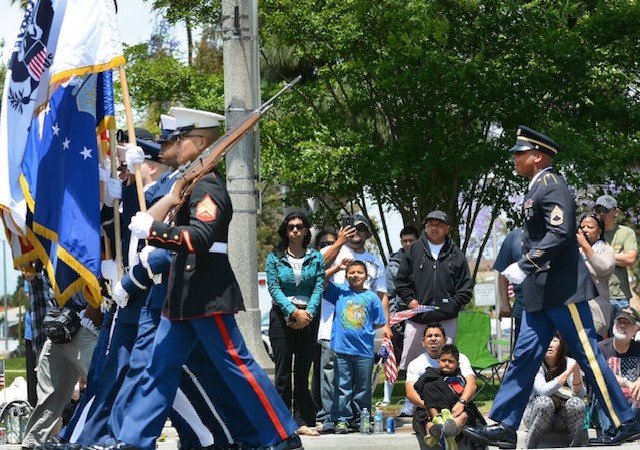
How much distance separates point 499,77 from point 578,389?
7168 mm

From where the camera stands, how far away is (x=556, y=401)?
10258mm

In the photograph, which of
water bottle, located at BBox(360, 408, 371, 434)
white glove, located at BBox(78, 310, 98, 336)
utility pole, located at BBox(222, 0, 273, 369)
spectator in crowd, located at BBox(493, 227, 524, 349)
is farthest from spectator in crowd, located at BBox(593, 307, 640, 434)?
white glove, located at BBox(78, 310, 98, 336)

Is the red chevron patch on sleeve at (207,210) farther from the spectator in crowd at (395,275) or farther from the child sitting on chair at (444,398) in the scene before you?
the spectator in crowd at (395,275)

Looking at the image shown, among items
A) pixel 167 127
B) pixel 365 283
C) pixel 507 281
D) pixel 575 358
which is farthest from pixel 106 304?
pixel 507 281

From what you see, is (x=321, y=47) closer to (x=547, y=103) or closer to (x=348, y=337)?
(x=547, y=103)

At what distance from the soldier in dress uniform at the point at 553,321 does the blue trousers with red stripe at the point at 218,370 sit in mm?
1546

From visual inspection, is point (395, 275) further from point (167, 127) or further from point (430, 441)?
point (167, 127)

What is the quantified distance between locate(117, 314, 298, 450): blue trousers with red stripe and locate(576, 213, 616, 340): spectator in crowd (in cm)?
390

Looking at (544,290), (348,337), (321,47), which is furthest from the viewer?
(321,47)

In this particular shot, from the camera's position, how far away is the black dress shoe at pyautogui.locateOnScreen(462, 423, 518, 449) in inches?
370

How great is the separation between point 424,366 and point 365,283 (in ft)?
6.08

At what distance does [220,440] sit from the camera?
929 centimetres

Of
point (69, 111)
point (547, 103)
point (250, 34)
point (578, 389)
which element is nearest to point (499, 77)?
point (547, 103)

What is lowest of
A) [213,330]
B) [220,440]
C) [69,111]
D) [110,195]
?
[220,440]
